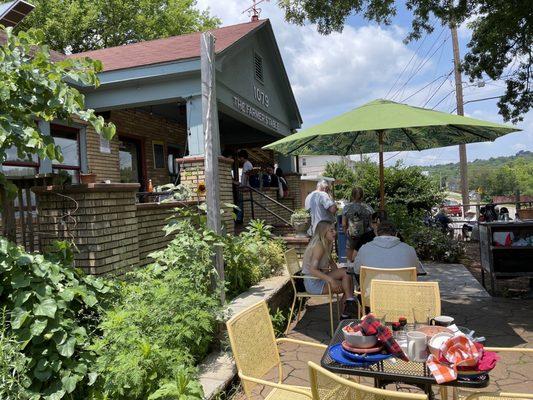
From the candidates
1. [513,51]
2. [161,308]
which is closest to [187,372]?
[161,308]

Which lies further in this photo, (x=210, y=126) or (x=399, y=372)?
(x=210, y=126)

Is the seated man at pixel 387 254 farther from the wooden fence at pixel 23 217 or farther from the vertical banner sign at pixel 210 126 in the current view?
the wooden fence at pixel 23 217

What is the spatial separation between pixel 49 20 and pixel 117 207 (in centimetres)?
2082

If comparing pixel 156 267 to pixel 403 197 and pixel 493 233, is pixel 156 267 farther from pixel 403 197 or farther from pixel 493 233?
pixel 403 197

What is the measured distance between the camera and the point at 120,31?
2333cm

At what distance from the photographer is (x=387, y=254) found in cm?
432

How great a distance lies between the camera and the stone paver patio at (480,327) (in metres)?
3.66

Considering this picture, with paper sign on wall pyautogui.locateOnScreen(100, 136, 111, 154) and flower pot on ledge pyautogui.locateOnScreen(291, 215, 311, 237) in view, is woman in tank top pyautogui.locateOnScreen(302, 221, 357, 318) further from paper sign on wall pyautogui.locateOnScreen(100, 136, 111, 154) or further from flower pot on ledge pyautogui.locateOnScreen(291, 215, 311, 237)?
paper sign on wall pyautogui.locateOnScreen(100, 136, 111, 154)

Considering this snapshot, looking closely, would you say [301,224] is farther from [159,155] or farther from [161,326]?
[161,326]

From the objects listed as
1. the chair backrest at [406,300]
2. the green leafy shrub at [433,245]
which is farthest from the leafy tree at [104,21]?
the chair backrest at [406,300]

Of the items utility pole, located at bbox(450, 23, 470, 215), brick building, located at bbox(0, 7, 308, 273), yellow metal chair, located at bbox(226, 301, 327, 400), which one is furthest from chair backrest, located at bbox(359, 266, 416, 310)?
utility pole, located at bbox(450, 23, 470, 215)

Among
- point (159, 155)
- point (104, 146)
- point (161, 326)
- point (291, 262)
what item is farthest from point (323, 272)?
point (159, 155)

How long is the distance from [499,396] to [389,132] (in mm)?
5466

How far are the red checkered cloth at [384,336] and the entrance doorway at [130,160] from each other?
8.40 meters
